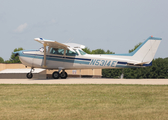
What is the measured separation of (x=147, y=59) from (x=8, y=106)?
15943 mm

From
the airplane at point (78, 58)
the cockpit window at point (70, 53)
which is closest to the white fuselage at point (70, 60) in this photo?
the airplane at point (78, 58)

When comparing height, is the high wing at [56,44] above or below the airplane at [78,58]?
above

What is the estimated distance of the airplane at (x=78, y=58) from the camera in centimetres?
2152

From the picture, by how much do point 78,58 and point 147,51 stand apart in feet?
21.0

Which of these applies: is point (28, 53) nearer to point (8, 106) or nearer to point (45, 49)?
point (45, 49)

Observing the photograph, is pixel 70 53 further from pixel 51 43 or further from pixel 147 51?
pixel 147 51

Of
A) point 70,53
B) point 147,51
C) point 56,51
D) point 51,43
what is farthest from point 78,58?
→ point 147,51

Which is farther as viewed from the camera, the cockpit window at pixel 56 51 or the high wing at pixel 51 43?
the cockpit window at pixel 56 51

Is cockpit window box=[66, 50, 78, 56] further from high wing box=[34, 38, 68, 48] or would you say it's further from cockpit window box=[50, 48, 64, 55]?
high wing box=[34, 38, 68, 48]

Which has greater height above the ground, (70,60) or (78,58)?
(78,58)

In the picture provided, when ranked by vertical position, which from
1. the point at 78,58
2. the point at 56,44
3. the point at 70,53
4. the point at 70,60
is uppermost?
the point at 56,44

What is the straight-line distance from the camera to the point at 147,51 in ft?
70.3

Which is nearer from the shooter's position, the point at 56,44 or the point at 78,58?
the point at 56,44

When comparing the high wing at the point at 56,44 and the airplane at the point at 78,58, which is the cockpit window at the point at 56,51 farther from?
the high wing at the point at 56,44
